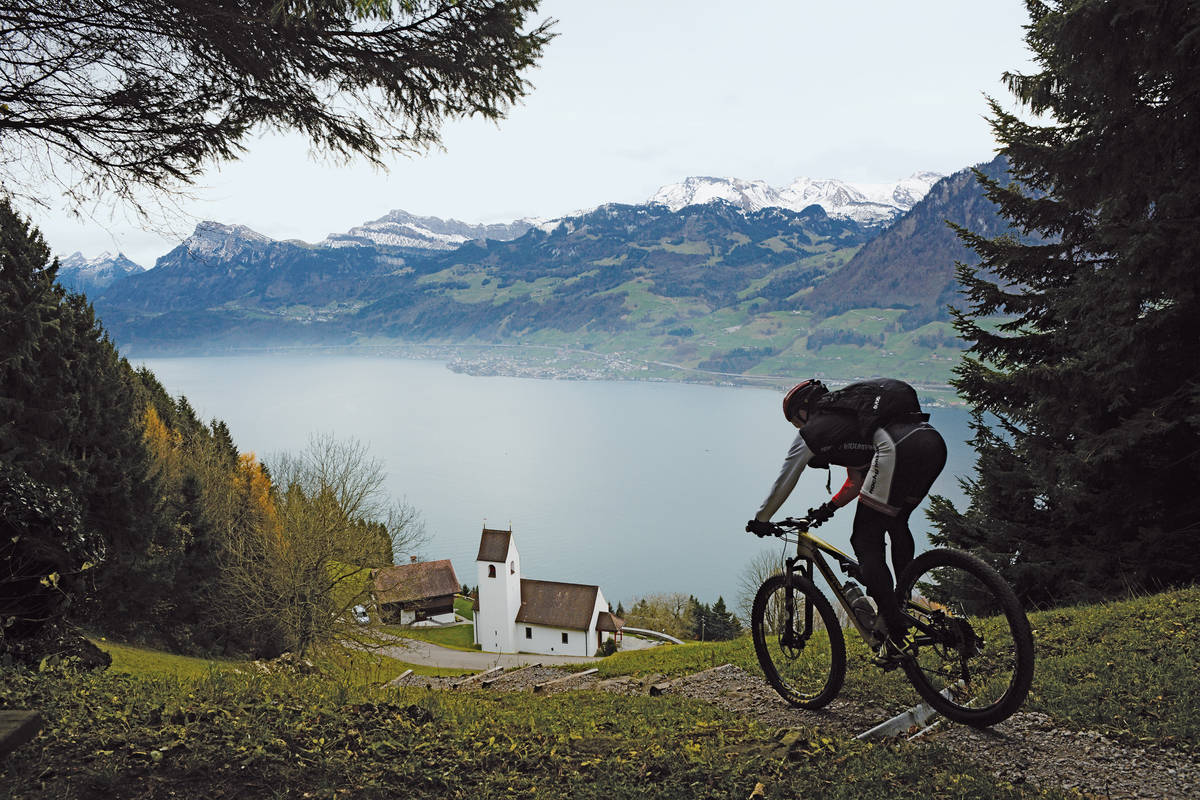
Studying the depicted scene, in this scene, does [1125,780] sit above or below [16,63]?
below

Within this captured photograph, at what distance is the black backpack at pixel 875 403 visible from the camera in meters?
4.00

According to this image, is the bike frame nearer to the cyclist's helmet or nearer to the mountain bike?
the mountain bike

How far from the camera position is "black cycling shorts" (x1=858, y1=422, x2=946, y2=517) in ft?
12.9

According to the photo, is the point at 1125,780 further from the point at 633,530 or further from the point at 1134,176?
the point at 633,530

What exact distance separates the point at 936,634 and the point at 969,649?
0.60 ft

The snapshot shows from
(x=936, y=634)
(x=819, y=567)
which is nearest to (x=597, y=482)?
(x=819, y=567)

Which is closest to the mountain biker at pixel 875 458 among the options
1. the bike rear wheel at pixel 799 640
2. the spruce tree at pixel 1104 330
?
the bike rear wheel at pixel 799 640

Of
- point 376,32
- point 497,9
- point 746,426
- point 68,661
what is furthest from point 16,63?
point 746,426

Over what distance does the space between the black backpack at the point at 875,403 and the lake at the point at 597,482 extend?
1604 inches

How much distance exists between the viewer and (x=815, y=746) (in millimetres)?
3898

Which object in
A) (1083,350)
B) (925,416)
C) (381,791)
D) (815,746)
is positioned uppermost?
(1083,350)

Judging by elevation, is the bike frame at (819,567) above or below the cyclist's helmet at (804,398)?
below

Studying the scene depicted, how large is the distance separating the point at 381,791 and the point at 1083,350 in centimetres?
990

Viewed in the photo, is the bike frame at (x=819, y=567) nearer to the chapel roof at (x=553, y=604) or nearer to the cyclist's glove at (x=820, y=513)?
the cyclist's glove at (x=820, y=513)
